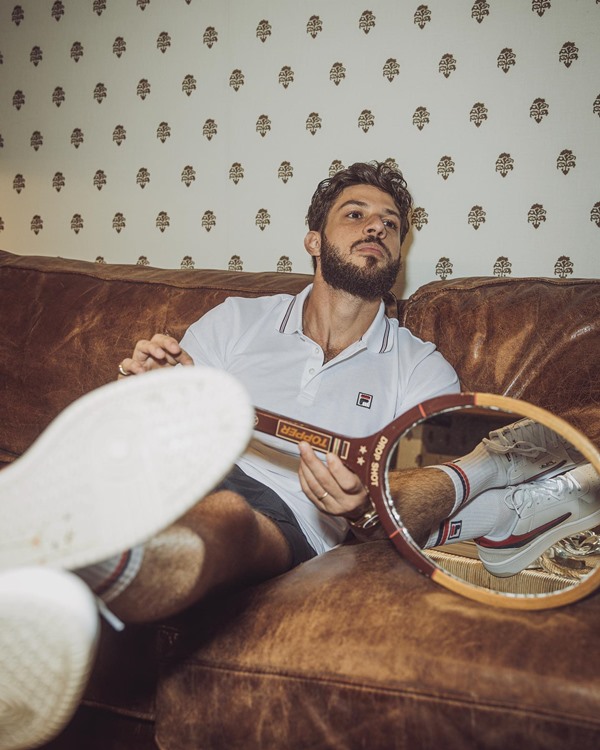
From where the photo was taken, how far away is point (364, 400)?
4.41ft

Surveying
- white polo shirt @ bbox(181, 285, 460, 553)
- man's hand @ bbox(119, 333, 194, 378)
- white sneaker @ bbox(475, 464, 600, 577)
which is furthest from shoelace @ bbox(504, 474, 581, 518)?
man's hand @ bbox(119, 333, 194, 378)

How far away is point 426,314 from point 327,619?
93 cm

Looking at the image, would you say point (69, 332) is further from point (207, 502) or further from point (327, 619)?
point (327, 619)

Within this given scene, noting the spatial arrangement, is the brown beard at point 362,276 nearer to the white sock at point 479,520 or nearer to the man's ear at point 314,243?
the man's ear at point 314,243

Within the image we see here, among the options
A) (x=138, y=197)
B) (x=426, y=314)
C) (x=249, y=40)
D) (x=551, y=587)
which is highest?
(x=249, y=40)

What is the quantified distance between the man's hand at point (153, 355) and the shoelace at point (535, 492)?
0.72m

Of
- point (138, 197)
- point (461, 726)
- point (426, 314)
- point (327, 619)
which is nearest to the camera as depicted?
point (461, 726)

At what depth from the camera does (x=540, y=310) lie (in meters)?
1.41

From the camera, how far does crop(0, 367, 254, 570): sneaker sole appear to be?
0.59 metres

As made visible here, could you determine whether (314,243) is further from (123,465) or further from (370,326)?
(123,465)

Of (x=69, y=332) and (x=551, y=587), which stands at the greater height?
(x=69, y=332)

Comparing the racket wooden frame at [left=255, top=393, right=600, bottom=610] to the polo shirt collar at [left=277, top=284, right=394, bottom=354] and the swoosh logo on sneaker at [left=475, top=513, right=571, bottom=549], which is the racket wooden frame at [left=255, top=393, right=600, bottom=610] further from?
the polo shirt collar at [left=277, top=284, right=394, bottom=354]

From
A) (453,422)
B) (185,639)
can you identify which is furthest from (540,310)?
(185,639)

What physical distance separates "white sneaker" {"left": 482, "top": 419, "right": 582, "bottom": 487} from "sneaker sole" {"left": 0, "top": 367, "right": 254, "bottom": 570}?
2.10 ft
